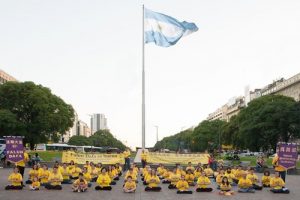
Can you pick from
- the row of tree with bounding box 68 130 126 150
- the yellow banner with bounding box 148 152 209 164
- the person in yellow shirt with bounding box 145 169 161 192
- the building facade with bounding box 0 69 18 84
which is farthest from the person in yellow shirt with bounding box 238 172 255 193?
the row of tree with bounding box 68 130 126 150

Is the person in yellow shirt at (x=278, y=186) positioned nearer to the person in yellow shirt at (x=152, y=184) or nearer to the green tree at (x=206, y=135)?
the person in yellow shirt at (x=152, y=184)

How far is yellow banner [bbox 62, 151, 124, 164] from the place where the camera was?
126ft

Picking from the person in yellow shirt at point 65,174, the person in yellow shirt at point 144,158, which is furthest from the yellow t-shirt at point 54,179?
the person in yellow shirt at point 144,158

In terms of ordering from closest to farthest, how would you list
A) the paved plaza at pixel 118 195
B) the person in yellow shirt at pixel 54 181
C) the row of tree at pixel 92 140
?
1. the paved plaza at pixel 118 195
2. the person in yellow shirt at pixel 54 181
3. the row of tree at pixel 92 140

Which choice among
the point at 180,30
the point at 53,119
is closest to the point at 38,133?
the point at 53,119

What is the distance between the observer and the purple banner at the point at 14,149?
24.8 m

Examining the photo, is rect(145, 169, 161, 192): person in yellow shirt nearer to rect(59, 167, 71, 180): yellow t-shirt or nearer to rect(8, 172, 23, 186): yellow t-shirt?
rect(59, 167, 71, 180): yellow t-shirt

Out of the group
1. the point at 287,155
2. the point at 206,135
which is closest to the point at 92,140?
the point at 206,135

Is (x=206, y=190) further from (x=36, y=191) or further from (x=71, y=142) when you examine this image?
(x=71, y=142)

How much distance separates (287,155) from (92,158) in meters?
18.7

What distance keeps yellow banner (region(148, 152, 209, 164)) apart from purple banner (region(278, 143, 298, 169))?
15.7 metres

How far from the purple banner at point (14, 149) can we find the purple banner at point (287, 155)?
13.6m

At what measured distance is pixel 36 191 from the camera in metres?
21.8

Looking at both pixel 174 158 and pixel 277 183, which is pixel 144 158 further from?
pixel 277 183
